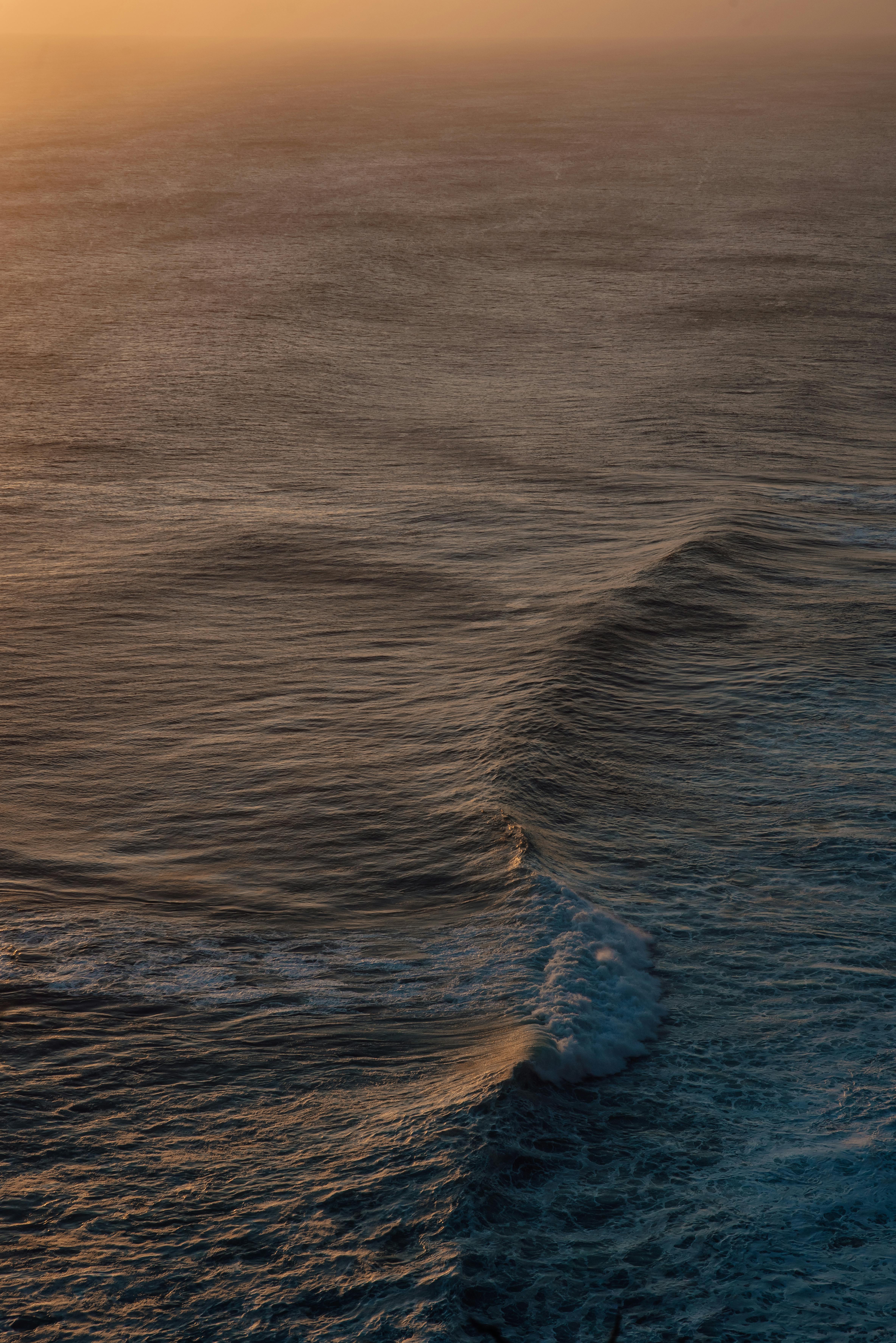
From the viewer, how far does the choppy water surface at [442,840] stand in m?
4.32

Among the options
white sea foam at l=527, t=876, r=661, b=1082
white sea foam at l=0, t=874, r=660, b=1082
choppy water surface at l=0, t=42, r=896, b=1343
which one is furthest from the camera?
white sea foam at l=0, t=874, r=660, b=1082

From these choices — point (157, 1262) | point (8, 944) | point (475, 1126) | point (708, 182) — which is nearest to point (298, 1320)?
point (157, 1262)

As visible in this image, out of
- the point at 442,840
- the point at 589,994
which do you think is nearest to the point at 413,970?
the point at 589,994

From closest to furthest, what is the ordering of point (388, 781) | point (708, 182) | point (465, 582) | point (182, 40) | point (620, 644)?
point (388, 781), point (620, 644), point (465, 582), point (708, 182), point (182, 40)

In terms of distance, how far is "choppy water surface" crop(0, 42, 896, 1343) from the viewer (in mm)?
4316

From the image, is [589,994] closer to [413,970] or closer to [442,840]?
[413,970]

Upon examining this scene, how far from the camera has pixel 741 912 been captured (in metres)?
6.36

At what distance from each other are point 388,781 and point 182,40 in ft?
173

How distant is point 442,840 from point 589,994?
1.61 metres

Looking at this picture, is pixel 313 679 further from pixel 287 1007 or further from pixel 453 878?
pixel 287 1007

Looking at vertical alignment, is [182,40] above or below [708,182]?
above

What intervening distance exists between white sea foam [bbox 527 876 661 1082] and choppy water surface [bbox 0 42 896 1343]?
1.0 inches

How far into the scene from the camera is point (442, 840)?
697 centimetres

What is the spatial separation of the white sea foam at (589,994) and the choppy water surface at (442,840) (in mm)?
27
